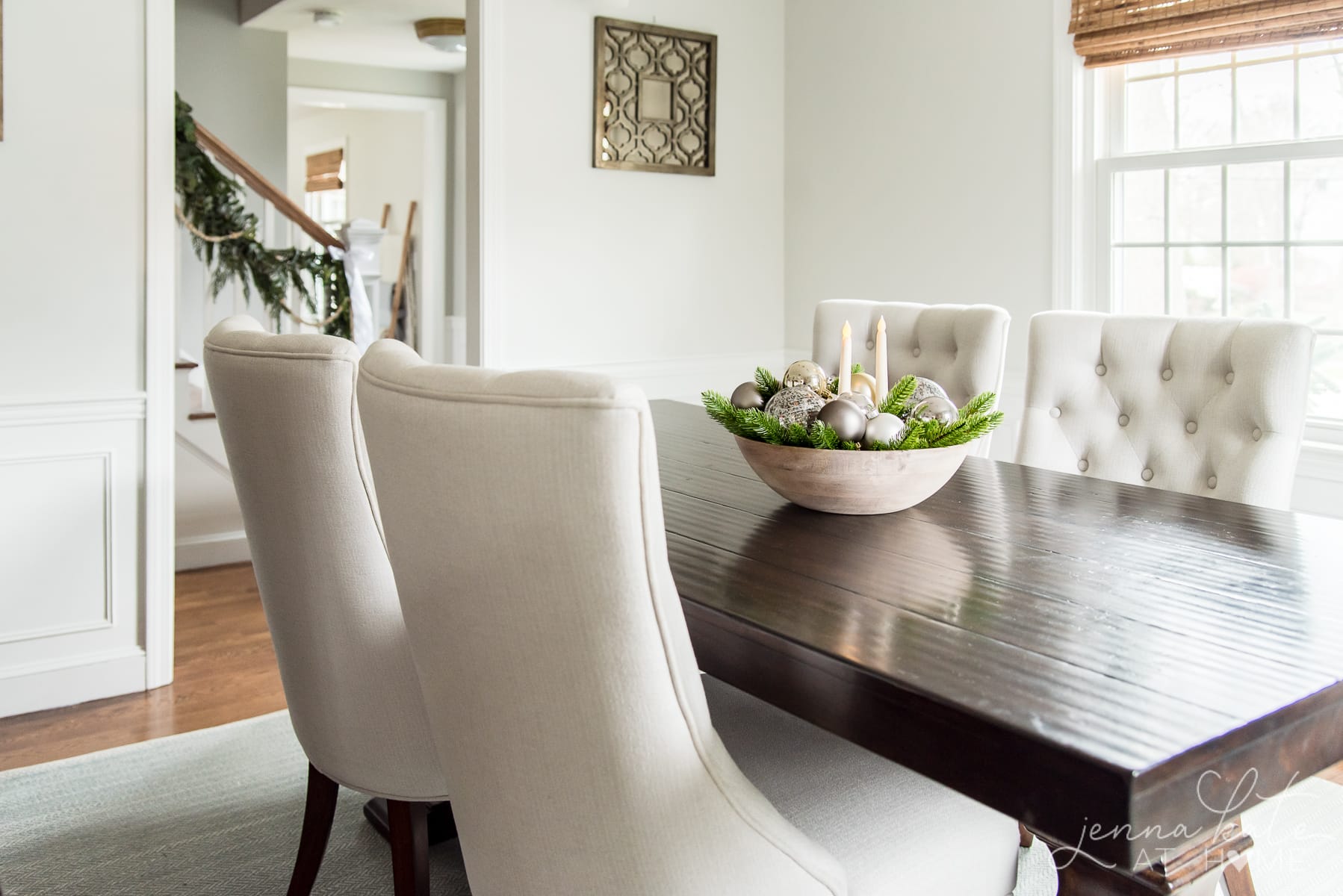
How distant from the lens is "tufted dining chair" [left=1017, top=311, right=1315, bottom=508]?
1.90 metres

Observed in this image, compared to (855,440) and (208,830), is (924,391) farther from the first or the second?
(208,830)

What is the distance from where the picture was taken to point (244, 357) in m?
1.40

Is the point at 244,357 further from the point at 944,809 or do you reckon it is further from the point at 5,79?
the point at 5,79

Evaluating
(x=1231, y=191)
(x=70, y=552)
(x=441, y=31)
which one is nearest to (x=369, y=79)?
(x=441, y=31)

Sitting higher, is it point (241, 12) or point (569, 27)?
point (241, 12)

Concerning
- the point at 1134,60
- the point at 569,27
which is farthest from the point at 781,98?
the point at 1134,60

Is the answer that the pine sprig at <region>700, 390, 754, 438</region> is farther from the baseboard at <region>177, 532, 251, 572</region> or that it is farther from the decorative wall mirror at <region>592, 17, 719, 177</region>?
the baseboard at <region>177, 532, 251, 572</region>

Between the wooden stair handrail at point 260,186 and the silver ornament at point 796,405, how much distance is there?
3.09m

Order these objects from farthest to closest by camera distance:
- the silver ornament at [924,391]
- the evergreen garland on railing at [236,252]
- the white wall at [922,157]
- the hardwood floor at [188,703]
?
the evergreen garland on railing at [236,252] → the white wall at [922,157] → the hardwood floor at [188,703] → the silver ornament at [924,391]

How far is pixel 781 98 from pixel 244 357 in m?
3.39

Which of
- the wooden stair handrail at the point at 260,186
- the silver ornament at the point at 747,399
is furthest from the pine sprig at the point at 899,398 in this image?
the wooden stair handrail at the point at 260,186

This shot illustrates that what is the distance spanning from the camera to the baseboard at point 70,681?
108 inches

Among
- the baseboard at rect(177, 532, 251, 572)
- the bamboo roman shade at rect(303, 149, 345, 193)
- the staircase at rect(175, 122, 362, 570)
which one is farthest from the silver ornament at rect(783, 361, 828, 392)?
the bamboo roman shade at rect(303, 149, 345, 193)

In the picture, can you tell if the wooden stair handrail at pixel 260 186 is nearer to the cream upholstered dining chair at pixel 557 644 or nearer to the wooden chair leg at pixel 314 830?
the wooden chair leg at pixel 314 830
